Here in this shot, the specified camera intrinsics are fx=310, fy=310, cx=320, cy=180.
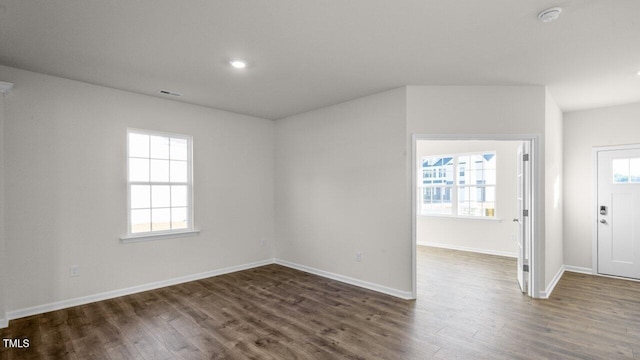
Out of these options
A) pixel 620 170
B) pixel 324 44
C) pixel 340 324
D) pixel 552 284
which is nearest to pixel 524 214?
pixel 552 284

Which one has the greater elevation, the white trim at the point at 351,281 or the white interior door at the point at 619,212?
the white interior door at the point at 619,212

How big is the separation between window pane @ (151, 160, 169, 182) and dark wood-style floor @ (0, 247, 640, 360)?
157cm

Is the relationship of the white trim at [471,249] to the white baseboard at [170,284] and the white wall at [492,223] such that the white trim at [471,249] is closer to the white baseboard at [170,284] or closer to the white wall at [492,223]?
the white wall at [492,223]

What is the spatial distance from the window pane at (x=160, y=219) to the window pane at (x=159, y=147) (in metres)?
0.79

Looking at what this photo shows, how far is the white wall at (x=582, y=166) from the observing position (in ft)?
16.0

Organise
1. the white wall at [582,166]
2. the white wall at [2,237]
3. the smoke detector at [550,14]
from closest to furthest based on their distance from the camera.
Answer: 1. the smoke detector at [550,14]
2. the white wall at [2,237]
3. the white wall at [582,166]

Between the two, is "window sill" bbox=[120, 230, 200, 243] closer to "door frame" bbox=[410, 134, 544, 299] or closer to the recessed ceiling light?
the recessed ceiling light

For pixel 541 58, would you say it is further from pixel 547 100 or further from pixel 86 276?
pixel 86 276

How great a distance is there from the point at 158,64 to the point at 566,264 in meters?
6.76

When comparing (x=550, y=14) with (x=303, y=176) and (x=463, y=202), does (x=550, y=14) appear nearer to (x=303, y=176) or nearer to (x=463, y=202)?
(x=303, y=176)

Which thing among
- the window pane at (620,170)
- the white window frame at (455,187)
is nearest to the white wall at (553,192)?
the window pane at (620,170)

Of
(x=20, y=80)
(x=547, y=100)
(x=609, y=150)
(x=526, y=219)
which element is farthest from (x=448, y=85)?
(x=20, y=80)

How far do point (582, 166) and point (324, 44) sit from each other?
498 centimetres

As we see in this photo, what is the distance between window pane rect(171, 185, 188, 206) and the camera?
15.2 feet
